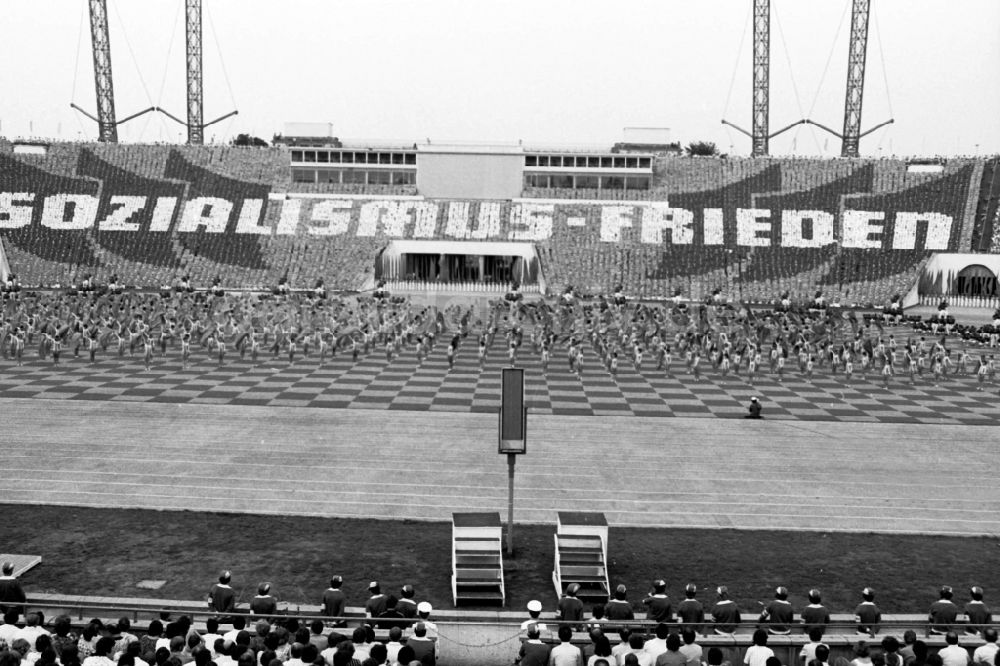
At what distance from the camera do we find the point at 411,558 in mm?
14875

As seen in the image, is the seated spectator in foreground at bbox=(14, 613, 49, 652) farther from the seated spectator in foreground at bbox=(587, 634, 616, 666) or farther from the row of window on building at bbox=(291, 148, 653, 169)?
the row of window on building at bbox=(291, 148, 653, 169)

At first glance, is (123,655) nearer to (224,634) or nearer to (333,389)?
(224,634)

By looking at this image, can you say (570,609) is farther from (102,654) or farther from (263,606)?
(102,654)

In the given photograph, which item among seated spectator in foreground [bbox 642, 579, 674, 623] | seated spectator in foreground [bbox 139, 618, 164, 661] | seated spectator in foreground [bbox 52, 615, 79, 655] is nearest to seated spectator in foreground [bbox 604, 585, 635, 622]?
seated spectator in foreground [bbox 642, 579, 674, 623]

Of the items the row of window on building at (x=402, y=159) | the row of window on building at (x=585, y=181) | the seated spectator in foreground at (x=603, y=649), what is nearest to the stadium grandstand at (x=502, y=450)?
the seated spectator in foreground at (x=603, y=649)

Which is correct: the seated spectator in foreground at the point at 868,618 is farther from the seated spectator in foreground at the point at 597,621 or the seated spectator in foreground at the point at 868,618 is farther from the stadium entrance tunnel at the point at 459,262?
the stadium entrance tunnel at the point at 459,262

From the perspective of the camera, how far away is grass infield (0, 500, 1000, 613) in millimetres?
13586

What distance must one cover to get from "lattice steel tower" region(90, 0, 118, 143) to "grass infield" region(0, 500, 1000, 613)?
99.1m

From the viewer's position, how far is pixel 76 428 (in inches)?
939

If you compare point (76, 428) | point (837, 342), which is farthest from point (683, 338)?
point (76, 428)

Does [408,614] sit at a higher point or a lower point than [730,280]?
lower

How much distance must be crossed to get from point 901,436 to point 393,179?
66762mm

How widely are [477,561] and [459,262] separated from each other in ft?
205

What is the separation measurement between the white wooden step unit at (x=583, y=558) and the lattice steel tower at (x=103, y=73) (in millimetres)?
105211
